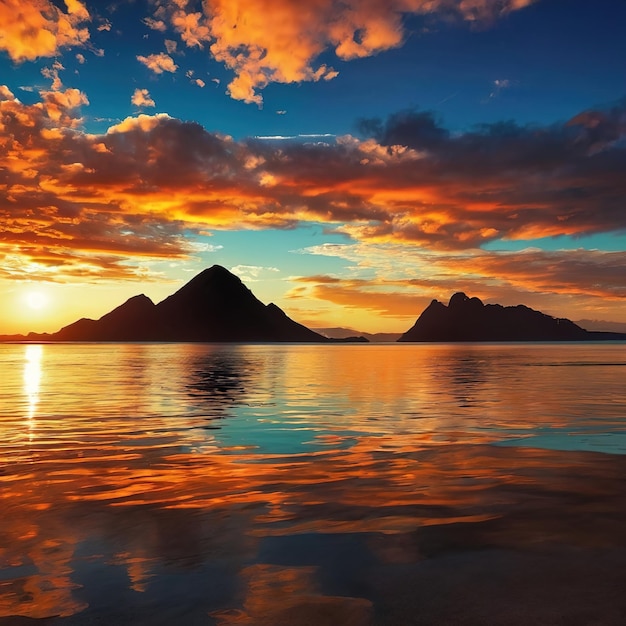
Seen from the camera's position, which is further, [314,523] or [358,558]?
[314,523]

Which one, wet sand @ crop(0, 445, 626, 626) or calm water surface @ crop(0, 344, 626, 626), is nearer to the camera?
wet sand @ crop(0, 445, 626, 626)

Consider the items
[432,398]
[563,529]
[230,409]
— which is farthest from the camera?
[432,398]

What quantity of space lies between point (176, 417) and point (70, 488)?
13360 millimetres

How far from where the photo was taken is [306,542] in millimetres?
9023

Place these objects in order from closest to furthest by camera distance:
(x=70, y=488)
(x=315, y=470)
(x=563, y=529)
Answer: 1. (x=563, y=529)
2. (x=70, y=488)
3. (x=315, y=470)

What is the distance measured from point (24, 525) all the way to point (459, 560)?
7.30m

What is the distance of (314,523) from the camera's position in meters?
10.1

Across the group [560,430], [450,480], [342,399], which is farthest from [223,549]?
[342,399]

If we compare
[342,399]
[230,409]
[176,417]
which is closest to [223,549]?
[176,417]

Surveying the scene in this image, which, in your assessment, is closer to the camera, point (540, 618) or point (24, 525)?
point (540, 618)

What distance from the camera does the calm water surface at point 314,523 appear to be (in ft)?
22.1

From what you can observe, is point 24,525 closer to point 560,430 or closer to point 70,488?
point 70,488

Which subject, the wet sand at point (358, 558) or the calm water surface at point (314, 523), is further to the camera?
the calm water surface at point (314, 523)

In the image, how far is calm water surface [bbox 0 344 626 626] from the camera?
265 inches
